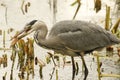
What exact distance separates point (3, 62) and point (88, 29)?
156cm

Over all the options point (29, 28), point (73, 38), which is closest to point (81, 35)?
point (73, 38)

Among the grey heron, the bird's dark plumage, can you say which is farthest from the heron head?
the bird's dark plumage

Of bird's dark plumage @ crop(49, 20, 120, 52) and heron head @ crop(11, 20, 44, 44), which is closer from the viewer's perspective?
heron head @ crop(11, 20, 44, 44)

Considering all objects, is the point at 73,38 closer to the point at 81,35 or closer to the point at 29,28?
the point at 81,35

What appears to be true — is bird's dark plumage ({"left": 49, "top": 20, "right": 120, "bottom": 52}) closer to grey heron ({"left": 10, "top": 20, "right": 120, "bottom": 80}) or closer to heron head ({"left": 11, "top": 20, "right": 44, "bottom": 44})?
grey heron ({"left": 10, "top": 20, "right": 120, "bottom": 80})

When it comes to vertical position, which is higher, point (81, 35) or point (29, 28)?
point (29, 28)

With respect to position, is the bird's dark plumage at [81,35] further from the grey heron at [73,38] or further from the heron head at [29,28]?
the heron head at [29,28]

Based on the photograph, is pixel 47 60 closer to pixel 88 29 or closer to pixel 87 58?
→ pixel 87 58

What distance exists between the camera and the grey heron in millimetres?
6121

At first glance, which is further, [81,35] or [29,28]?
[81,35]

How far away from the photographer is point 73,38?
245 inches

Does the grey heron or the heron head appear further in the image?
the grey heron

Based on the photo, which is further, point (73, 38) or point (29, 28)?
point (73, 38)

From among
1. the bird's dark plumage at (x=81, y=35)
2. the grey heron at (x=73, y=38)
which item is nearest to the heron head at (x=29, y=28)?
the grey heron at (x=73, y=38)
